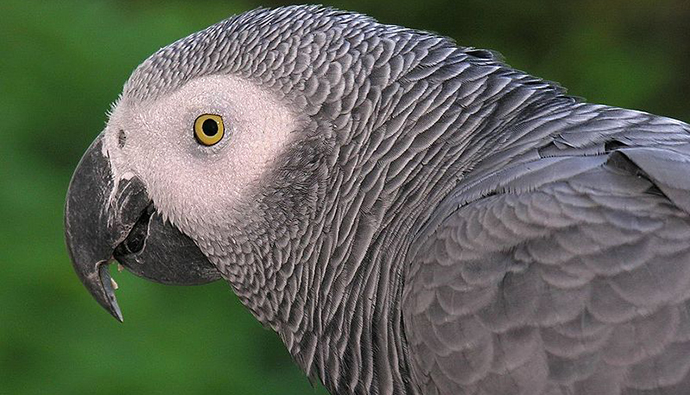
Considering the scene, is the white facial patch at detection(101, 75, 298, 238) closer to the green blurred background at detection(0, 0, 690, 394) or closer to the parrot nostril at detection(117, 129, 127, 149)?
the parrot nostril at detection(117, 129, 127, 149)

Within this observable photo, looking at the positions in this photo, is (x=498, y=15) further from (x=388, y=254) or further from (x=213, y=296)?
(x=388, y=254)

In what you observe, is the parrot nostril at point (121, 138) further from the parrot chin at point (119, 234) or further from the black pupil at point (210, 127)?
the black pupil at point (210, 127)

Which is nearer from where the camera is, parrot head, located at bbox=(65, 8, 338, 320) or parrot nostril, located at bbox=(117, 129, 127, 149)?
parrot head, located at bbox=(65, 8, 338, 320)

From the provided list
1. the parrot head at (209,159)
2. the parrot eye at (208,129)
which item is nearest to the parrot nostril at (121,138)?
the parrot head at (209,159)

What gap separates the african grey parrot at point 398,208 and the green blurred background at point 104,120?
107 centimetres

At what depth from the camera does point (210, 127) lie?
5.17 ft

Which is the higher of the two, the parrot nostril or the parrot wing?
the parrot wing

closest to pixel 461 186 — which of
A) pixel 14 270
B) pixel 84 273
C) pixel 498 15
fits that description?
pixel 84 273

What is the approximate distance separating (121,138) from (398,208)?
579mm

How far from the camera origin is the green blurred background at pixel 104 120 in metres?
2.75

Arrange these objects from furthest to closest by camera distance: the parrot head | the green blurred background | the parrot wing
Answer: the green blurred background → the parrot head → the parrot wing

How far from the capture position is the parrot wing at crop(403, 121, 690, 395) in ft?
3.85

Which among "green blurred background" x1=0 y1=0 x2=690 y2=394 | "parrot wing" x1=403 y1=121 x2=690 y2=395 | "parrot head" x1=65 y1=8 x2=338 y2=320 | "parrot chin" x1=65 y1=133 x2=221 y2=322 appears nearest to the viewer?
"parrot wing" x1=403 y1=121 x2=690 y2=395

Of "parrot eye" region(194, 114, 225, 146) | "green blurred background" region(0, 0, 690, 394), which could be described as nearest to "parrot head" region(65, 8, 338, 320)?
"parrot eye" region(194, 114, 225, 146)
